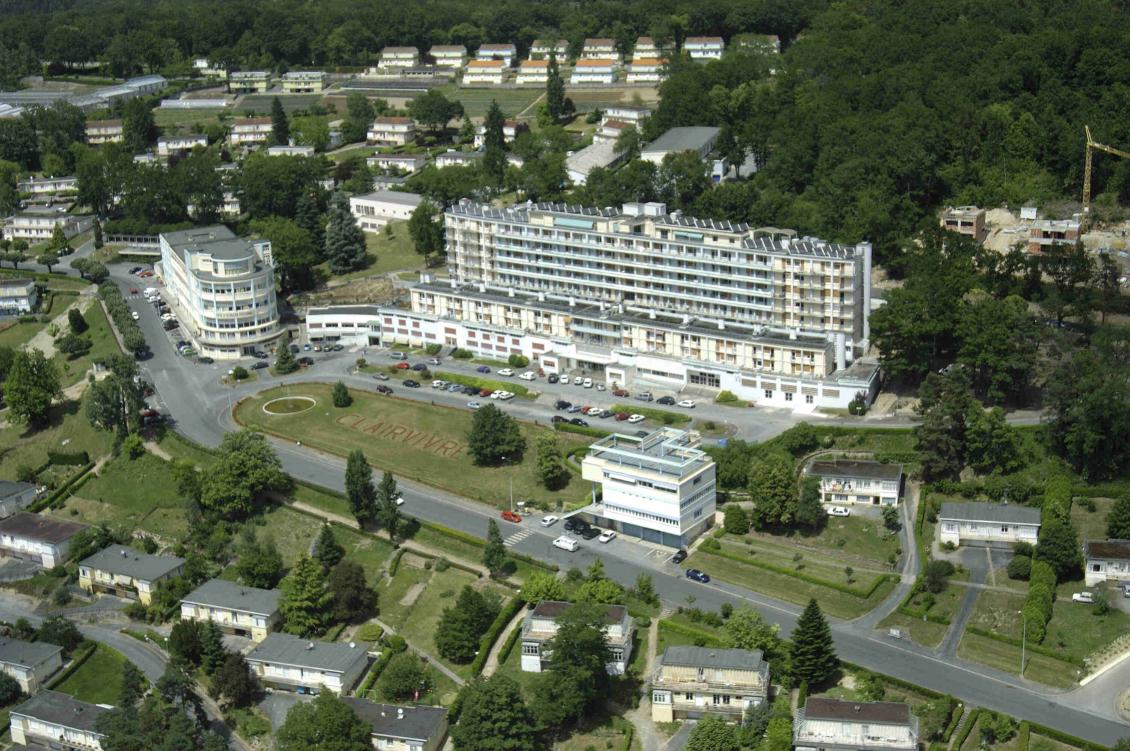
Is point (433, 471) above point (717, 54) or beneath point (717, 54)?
beneath

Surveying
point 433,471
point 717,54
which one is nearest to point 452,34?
point 717,54

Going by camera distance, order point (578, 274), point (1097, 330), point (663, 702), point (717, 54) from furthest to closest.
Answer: point (717, 54), point (578, 274), point (1097, 330), point (663, 702)

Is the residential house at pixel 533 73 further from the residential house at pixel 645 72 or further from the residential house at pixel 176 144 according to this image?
the residential house at pixel 176 144

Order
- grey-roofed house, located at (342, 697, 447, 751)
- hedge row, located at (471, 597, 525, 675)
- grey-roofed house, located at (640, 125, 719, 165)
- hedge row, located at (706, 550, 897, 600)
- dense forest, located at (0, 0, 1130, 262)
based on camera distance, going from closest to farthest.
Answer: grey-roofed house, located at (342, 697, 447, 751) → hedge row, located at (471, 597, 525, 675) → hedge row, located at (706, 550, 897, 600) → dense forest, located at (0, 0, 1130, 262) → grey-roofed house, located at (640, 125, 719, 165)

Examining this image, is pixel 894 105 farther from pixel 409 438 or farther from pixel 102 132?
pixel 102 132

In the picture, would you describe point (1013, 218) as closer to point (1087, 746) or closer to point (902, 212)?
point (902, 212)

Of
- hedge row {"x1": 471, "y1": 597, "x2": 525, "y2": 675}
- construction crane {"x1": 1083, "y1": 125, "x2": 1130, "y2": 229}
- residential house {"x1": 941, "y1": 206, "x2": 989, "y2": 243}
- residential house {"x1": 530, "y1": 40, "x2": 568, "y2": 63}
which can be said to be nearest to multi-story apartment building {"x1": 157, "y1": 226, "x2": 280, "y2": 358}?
hedge row {"x1": 471, "y1": 597, "x2": 525, "y2": 675}

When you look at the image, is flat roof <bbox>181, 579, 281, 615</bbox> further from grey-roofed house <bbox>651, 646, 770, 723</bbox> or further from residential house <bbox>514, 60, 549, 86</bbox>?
residential house <bbox>514, 60, 549, 86</bbox>
